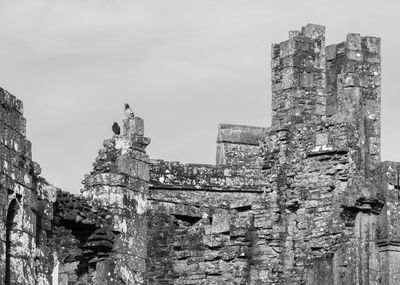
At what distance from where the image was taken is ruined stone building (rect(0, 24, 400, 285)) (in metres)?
36.0

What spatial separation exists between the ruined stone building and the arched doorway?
28mm

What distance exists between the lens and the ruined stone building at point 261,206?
36.0 meters

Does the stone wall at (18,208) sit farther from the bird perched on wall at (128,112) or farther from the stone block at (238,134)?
the stone block at (238,134)

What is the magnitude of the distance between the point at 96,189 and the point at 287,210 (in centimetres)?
468

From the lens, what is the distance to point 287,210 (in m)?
43.0

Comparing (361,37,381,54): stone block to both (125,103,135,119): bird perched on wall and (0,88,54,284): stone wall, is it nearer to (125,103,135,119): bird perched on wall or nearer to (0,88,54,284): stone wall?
(125,103,135,119): bird perched on wall

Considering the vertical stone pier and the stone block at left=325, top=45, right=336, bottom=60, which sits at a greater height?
the stone block at left=325, top=45, right=336, bottom=60

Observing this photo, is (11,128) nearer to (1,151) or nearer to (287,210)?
(1,151)

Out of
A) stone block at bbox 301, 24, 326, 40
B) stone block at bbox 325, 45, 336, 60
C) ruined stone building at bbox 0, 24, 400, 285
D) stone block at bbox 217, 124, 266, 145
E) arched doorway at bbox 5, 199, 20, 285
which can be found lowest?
arched doorway at bbox 5, 199, 20, 285

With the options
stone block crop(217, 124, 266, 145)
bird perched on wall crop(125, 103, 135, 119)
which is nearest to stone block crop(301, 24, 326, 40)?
stone block crop(217, 124, 266, 145)

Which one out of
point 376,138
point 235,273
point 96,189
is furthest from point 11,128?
point 376,138

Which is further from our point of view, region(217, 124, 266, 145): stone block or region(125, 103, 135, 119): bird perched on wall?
region(217, 124, 266, 145): stone block

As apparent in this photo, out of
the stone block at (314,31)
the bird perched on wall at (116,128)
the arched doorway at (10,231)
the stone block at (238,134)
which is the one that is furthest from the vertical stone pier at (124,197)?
the stone block at (238,134)

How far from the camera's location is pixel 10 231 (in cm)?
3488
